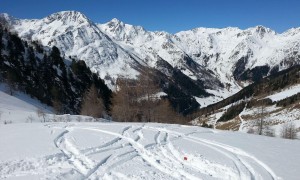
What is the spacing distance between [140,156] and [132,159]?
110cm

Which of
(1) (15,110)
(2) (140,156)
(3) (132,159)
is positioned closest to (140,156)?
(2) (140,156)

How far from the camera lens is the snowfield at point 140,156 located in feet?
64.0

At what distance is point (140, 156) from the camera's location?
23.6m

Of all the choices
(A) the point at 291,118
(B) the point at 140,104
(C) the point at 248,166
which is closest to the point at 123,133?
(C) the point at 248,166

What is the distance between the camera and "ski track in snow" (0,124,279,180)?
19266mm

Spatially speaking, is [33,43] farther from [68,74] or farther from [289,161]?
[289,161]

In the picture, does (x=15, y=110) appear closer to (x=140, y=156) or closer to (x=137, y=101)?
(x=137, y=101)

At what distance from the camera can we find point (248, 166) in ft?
71.6

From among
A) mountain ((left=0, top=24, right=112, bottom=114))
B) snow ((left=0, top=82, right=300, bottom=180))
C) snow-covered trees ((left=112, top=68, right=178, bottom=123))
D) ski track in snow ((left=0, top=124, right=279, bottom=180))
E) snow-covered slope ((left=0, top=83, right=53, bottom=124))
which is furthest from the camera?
mountain ((left=0, top=24, right=112, bottom=114))

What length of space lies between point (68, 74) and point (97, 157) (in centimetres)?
12693

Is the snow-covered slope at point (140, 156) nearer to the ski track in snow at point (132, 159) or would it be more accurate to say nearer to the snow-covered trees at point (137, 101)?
the ski track in snow at point (132, 159)

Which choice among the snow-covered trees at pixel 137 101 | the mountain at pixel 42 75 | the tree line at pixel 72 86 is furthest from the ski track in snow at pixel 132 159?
the mountain at pixel 42 75

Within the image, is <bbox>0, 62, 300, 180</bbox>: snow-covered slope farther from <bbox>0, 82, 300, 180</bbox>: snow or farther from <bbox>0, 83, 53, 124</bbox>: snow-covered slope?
<bbox>0, 83, 53, 124</bbox>: snow-covered slope

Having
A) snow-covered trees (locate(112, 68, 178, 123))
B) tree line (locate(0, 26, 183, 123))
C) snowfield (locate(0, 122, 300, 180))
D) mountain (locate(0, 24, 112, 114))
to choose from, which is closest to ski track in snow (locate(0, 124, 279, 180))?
snowfield (locate(0, 122, 300, 180))
